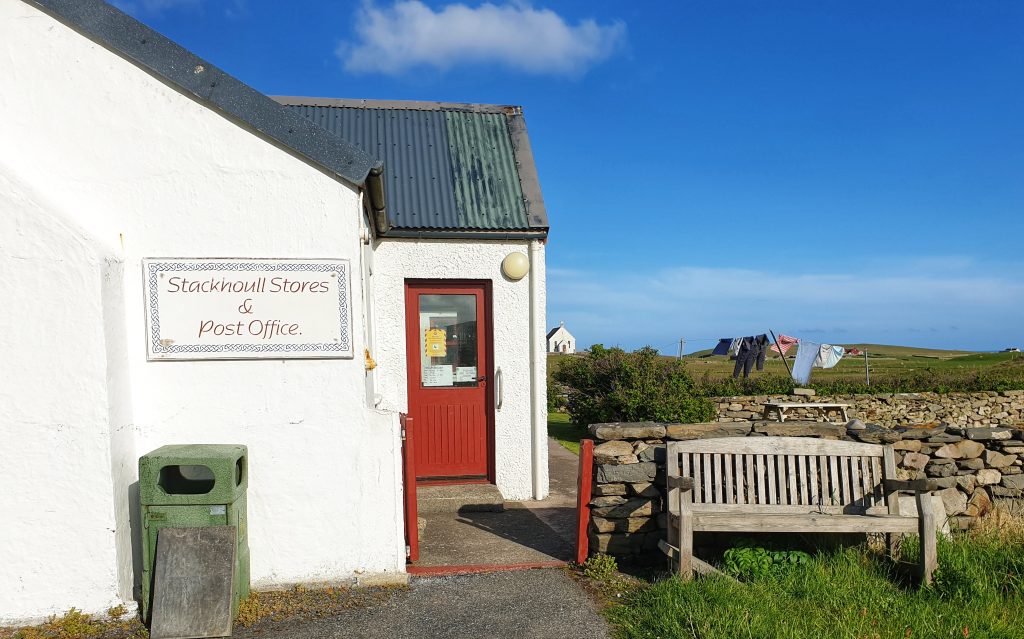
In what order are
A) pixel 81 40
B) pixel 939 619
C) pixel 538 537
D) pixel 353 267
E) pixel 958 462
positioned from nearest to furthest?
1. pixel 939 619
2. pixel 81 40
3. pixel 353 267
4. pixel 958 462
5. pixel 538 537

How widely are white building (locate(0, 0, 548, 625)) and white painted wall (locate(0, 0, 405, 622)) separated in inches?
0.5

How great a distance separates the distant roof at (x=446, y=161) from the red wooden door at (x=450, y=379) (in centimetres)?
68

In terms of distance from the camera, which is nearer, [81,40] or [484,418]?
[81,40]

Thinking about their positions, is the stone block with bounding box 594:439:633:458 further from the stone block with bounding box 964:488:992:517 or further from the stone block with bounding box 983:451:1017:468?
the stone block with bounding box 983:451:1017:468

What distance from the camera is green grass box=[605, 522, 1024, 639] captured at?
144 inches

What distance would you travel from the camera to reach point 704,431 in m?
5.04

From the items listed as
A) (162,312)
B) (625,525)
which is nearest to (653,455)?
(625,525)

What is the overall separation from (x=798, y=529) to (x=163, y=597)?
397cm

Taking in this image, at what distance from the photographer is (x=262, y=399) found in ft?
14.8

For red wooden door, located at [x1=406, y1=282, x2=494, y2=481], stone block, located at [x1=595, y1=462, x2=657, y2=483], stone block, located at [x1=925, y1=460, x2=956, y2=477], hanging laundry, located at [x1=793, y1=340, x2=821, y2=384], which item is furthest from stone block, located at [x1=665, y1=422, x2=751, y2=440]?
hanging laundry, located at [x1=793, y1=340, x2=821, y2=384]

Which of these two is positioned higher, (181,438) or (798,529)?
(181,438)

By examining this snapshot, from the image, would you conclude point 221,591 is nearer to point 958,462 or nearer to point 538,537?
point 538,537

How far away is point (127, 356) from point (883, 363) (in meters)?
22.9

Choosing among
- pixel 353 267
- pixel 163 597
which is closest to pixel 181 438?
pixel 163 597
